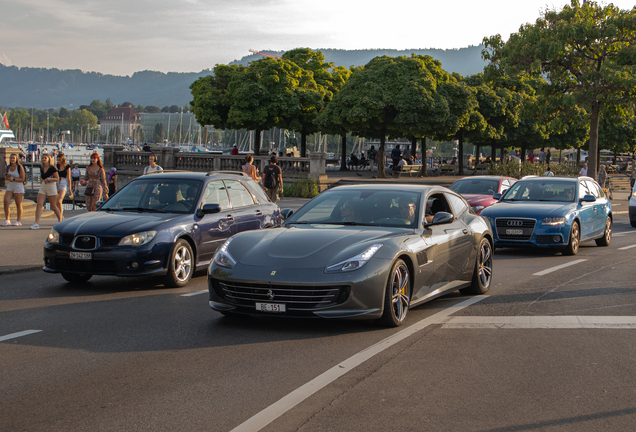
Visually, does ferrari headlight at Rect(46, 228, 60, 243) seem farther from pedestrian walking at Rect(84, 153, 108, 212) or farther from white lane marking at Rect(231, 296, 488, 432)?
pedestrian walking at Rect(84, 153, 108, 212)

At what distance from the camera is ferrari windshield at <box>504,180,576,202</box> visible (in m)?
15.5

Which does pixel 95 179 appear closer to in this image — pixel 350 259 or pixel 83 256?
pixel 83 256

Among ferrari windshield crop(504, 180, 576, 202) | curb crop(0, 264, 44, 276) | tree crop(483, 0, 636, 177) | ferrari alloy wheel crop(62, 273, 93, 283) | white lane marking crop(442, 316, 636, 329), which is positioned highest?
tree crop(483, 0, 636, 177)

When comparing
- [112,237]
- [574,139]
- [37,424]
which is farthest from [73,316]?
[574,139]

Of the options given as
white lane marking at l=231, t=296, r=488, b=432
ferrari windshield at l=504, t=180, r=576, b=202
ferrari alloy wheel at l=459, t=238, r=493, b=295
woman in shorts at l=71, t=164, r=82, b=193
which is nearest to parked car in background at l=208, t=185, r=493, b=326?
white lane marking at l=231, t=296, r=488, b=432

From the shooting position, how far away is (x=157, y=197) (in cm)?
1079

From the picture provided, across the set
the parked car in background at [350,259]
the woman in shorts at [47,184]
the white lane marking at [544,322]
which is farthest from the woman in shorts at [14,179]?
the white lane marking at [544,322]

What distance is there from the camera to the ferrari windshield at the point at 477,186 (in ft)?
66.0

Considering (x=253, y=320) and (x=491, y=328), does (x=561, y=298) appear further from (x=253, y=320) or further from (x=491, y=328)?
(x=253, y=320)

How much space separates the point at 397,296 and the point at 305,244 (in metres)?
1.05

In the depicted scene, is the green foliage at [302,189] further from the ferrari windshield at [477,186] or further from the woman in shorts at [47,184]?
the woman in shorts at [47,184]

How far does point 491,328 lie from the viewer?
7.22 meters

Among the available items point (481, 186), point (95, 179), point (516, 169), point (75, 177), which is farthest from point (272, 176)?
point (75, 177)

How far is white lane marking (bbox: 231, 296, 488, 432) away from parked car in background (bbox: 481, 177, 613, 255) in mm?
7063
